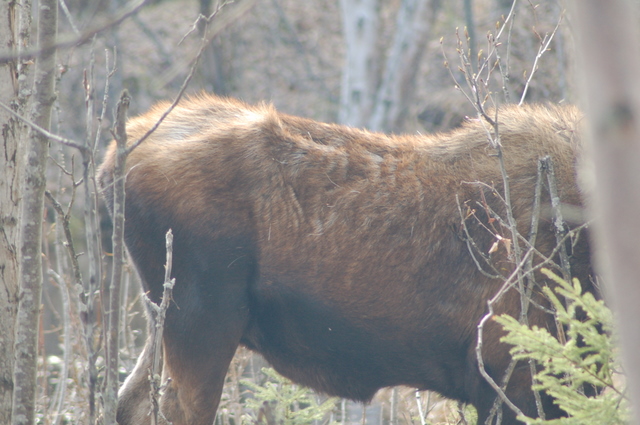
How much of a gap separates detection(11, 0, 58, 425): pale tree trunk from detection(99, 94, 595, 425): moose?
705 millimetres

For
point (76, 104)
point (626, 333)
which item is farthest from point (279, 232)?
point (76, 104)

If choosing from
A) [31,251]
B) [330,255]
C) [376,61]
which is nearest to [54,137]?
[31,251]

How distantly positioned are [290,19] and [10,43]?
11226 mm

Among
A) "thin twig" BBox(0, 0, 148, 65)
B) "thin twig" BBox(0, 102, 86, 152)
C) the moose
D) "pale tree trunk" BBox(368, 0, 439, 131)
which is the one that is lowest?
the moose

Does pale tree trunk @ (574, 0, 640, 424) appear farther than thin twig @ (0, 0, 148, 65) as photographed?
No

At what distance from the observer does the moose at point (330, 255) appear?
11.2 feet

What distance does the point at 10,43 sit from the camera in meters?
3.06

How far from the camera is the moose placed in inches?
134

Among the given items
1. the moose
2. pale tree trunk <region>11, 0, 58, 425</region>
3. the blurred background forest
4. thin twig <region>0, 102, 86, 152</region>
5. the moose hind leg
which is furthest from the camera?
the blurred background forest

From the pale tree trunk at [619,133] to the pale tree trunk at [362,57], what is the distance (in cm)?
836

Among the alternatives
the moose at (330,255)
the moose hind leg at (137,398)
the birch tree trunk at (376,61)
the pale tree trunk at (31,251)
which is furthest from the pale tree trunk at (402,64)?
the pale tree trunk at (31,251)

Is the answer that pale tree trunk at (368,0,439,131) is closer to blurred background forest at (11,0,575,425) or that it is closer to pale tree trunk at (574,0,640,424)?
blurred background forest at (11,0,575,425)

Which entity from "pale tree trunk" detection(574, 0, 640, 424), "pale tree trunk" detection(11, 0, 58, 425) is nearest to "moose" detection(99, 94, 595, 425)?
"pale tree trunk" detection(11, 0, 58, 425)

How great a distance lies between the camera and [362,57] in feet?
30.6
